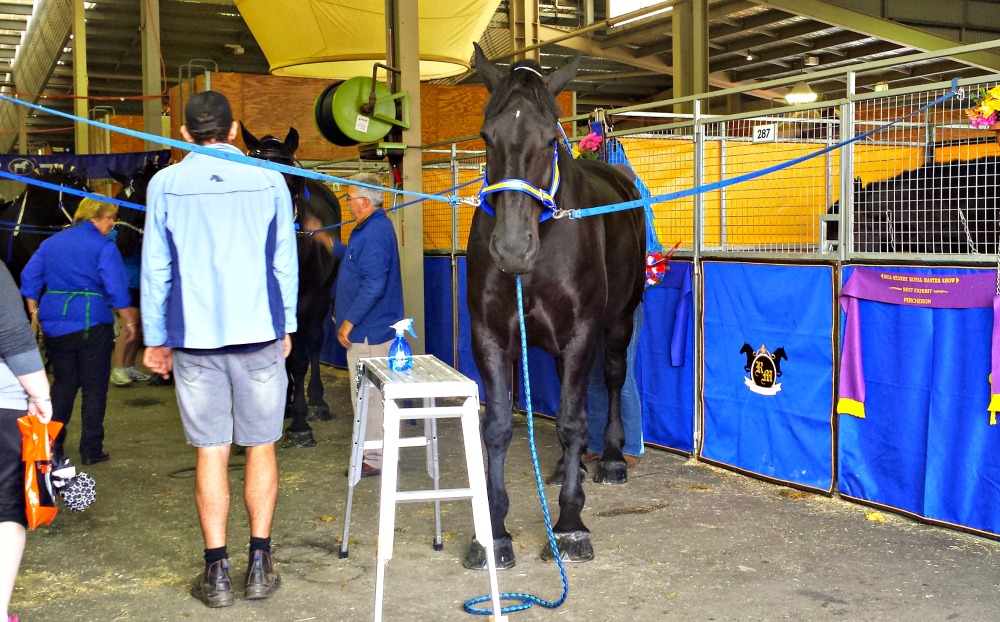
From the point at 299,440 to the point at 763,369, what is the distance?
307 cm

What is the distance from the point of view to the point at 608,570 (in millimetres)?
3877

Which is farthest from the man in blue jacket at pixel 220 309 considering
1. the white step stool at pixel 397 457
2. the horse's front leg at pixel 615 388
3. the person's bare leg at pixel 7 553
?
the horse's front leg at pixel 615 388

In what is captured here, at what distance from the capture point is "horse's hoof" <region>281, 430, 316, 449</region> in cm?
631

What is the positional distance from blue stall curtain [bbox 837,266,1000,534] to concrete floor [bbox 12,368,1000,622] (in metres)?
0.16

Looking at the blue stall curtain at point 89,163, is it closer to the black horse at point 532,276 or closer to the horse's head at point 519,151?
the black horse at point 532,276

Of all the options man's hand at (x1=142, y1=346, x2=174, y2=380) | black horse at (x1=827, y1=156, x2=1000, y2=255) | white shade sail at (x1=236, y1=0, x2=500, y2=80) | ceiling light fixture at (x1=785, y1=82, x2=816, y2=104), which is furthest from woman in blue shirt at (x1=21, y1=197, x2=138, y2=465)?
ceiling light fixture at (x1=785, y1=82, x2=816, y2=104)

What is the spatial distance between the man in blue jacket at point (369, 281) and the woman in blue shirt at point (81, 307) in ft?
4.67

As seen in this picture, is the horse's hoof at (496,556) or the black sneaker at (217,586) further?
the horse's hoof at (496,556)

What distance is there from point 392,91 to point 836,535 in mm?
4679

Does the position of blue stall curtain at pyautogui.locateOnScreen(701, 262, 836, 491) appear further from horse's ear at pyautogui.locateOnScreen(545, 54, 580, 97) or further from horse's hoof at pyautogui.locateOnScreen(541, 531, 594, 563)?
horse's ear at pyautogui.locateOnScreen(545, 54, 580, 97)

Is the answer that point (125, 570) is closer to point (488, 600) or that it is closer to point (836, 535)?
point (488, 600)

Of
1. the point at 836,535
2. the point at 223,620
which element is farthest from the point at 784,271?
the point at 223,620

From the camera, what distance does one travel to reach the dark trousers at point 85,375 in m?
5.88

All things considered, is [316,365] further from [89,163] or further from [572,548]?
[89,163]
